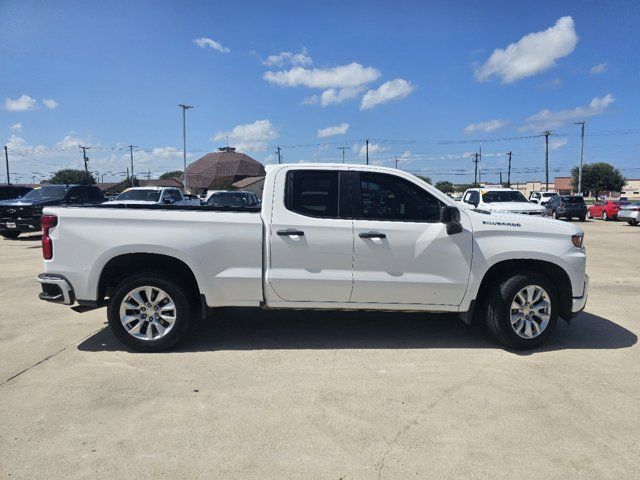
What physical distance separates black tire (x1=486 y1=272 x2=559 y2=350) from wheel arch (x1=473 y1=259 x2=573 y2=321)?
0.24ft

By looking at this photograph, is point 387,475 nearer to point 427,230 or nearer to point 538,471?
point 538,471

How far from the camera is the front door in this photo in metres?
4.61

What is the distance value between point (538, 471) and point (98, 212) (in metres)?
4.27

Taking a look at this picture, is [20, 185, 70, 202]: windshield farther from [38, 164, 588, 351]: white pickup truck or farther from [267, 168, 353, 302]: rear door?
[267, 168, 353, 302]: rear door

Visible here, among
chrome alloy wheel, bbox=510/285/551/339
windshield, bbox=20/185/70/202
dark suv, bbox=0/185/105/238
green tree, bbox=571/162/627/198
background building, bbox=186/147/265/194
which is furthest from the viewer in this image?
background building, bbox=186/147/265/194

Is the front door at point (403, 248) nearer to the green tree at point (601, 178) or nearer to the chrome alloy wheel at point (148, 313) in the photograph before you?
the chrome alloy wheel at point (148, 313)

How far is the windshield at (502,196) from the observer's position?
18594 mm

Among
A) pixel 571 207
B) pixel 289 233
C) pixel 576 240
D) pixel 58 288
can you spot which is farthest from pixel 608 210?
pixel 58 288

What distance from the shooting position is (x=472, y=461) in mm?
2916

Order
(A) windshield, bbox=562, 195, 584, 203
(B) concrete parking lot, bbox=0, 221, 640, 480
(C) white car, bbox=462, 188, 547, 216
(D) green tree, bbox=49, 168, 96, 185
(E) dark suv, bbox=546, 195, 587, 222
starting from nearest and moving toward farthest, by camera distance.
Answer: (B) concrete parking lot, bbox=0, 221, 640, 480
(C) white car, bbox=462, 188, 547, 216
(E) dark suv, bbox=546, 195, 587, 222
(A) windshield, bbox=562, 195, 584, 203
(D) green tree, bbox=49, 168, 96, 185

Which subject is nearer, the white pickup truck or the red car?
the white pickup truck

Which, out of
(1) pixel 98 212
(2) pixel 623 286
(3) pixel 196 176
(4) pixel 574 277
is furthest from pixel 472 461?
(3) pixel 196 176

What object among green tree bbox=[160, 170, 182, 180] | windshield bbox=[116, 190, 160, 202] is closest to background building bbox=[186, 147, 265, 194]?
green tree bbox=[160, 170, 182, 180]

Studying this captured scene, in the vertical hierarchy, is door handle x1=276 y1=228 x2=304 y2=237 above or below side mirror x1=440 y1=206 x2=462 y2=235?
below
